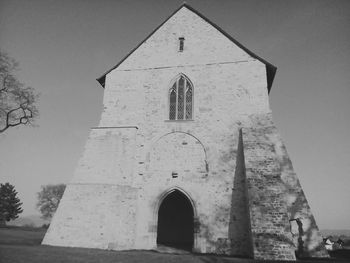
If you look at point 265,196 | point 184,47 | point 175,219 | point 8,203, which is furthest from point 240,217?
point 8,203

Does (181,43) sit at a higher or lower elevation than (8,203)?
higher

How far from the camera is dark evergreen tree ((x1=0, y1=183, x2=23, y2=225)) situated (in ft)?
124

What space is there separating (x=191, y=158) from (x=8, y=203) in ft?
124

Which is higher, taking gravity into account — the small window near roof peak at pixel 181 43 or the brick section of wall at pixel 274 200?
the small window near roof peak at pixel 181 43

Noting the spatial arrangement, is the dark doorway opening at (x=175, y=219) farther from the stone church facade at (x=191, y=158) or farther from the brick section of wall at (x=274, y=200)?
the brick section of wall at (x=274, y=200)

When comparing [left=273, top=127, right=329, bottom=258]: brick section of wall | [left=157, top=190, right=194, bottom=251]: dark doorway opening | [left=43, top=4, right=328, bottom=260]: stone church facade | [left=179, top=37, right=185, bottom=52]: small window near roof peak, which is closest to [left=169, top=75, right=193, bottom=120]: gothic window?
[left=43, top=4, right=328, bottom=260]: stone church facade

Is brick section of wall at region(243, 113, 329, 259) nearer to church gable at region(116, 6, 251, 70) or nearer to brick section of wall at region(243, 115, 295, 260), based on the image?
brick section of wall at region(243, 115, 295, 260)

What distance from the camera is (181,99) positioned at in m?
13.7

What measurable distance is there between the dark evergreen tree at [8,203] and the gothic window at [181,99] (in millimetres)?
36389

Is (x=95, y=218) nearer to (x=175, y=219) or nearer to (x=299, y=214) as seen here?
(x=175, y=219)

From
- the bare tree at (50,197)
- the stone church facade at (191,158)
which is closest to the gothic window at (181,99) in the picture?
the stone church facade at (191,158)

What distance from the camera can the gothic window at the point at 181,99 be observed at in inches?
528

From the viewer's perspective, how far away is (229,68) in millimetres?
13484

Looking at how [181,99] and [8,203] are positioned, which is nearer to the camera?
[181,99]
